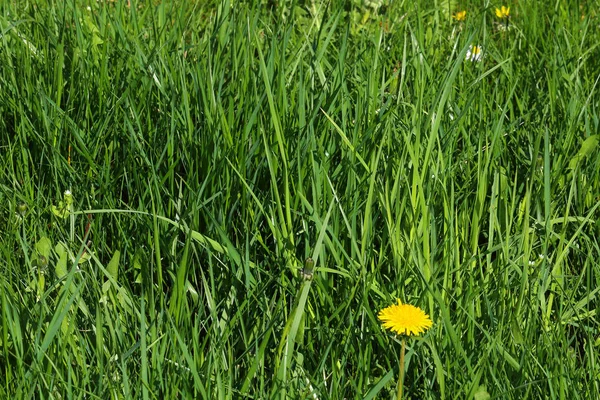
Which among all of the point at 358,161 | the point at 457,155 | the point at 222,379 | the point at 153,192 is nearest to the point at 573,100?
the point at 457,155

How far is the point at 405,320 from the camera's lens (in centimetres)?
150

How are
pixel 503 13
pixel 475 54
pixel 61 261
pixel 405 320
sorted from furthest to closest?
pixel 503 13
pixel 475 54
pixel 61 261
pixel 405 320

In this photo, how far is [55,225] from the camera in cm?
193

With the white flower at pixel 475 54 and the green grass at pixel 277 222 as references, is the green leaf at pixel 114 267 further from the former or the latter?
the white flower at pixel 475 54

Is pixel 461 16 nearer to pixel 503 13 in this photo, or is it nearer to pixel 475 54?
pixel 503 13

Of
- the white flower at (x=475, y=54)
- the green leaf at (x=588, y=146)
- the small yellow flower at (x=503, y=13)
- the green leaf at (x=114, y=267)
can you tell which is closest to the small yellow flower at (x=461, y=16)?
the small yellow flower at (x=503, y=13)

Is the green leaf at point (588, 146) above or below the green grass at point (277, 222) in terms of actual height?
above

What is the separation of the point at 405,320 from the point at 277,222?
0.51 meters

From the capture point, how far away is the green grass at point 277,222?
5.23ft

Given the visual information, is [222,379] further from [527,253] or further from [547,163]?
[547,163]

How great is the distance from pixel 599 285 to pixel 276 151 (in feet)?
2.39

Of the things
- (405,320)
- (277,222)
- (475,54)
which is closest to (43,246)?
(277,222)

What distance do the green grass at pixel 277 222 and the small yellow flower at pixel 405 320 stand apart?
71mm

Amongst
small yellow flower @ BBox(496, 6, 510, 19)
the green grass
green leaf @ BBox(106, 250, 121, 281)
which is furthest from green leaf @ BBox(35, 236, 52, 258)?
small yellow flower @ BBox(496, 6, 510, 19)
